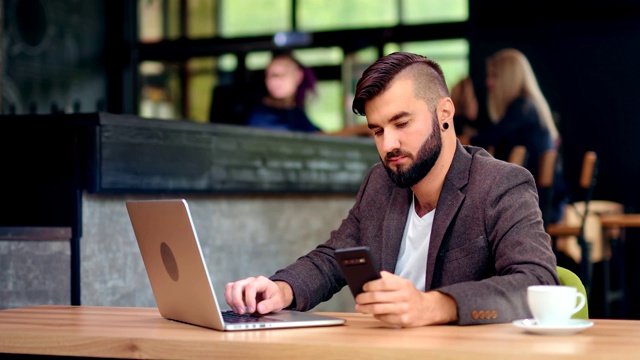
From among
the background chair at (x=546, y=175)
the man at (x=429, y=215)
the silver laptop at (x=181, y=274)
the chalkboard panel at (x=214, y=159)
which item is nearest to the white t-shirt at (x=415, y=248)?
the man at (x=429, y=215)

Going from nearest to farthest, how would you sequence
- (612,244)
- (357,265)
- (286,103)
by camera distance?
(357,265)
(286,103)
(612,244)

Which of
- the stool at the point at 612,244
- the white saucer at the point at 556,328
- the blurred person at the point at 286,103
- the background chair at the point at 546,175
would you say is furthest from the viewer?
the stool at the point at 612,244

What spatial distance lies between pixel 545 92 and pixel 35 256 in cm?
591

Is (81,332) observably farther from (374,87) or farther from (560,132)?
(560,132)

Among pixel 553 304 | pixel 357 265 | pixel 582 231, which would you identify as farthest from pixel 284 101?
pixel 553 304

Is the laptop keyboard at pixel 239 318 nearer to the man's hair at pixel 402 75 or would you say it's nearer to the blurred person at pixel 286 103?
the man's hair at pixel 402 75

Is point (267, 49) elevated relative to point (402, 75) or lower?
elevated

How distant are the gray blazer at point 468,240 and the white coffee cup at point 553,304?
162mm

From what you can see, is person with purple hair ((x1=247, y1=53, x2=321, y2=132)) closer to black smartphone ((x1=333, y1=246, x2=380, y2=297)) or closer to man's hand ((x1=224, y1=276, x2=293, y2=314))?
man's hand ((x1=224, y1=276, x2=293, y2=314))

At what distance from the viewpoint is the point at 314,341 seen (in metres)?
1.60

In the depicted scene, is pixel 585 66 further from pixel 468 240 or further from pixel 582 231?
pixel 468 240

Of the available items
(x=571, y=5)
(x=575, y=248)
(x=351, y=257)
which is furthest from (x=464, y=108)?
(x=351, y=257)

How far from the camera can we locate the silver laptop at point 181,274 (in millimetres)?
1778

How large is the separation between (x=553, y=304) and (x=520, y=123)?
4706 mm
